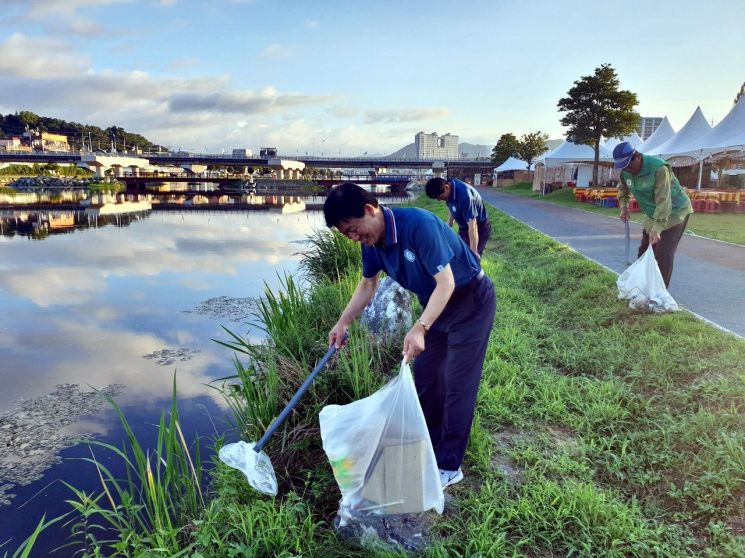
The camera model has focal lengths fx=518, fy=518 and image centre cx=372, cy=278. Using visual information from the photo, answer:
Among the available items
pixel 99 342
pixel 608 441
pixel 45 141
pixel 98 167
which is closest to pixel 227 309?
pixel 99 342

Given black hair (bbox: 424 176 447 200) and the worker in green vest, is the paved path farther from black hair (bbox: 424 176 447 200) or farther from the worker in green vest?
black hair (bbox: 424 176 447 200)

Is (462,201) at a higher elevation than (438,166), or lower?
lower

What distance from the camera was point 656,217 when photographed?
468 cm

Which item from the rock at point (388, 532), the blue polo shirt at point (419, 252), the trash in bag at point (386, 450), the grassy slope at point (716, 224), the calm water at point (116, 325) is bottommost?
the calm water at point (116, 325)

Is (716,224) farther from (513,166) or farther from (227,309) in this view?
(513,166)

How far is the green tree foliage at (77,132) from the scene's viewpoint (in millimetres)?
132250

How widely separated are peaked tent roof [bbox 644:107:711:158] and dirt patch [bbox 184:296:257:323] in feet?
49.8

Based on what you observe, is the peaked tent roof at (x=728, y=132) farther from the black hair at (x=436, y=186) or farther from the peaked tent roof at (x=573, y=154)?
the black hair at (x=436, y=186)

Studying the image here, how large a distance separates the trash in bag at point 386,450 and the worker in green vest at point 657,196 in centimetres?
340

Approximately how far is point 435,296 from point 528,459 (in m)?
1.45

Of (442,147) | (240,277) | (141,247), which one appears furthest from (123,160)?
(442,147)

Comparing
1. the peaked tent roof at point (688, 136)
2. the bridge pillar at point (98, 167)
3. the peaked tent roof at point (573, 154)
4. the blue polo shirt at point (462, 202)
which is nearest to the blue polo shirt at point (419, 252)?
the blue polo shirt at point (462, 202)

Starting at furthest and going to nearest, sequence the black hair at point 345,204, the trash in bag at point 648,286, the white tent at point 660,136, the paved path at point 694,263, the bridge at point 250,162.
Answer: the bridge at point 250,162 → the white tent at point 660,136 → the paved path at point 694,263 → the trash in bag at point 648,286 → the black hair at point 345,204

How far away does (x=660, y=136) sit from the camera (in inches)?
896
